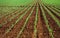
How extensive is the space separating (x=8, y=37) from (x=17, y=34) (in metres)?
0.20

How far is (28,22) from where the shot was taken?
434 centimetres

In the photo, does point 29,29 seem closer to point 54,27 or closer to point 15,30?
point 15,30

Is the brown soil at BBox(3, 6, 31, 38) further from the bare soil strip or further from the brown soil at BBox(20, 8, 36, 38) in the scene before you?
the bare soil strip

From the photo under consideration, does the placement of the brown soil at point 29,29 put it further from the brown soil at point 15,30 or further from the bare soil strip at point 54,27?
the bare soil strip at point 54,27

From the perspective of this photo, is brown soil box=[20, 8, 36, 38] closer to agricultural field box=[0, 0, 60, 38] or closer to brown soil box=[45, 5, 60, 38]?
agricultural field box=[0, 0, 60, 38]

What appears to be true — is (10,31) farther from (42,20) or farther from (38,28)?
(42,20)

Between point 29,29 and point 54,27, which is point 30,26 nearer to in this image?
point 29,29

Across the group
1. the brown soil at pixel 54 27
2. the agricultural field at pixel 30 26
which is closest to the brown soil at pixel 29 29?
the agricultural field at pixel 30 26

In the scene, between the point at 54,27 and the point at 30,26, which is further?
the point at 30,26

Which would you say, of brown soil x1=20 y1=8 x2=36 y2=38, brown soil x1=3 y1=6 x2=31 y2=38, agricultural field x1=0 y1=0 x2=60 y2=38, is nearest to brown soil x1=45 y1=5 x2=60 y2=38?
agricultural field x1=0 y1=0 x2=60 y2=38

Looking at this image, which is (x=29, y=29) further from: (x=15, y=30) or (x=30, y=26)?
(x=15, y=30)

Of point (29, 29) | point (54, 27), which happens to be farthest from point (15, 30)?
point (54, 27)

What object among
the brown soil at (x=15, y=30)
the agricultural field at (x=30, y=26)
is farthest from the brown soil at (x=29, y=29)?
the brown soil at (x=15, y=30)

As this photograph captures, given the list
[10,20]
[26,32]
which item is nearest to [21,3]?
[10,20]
